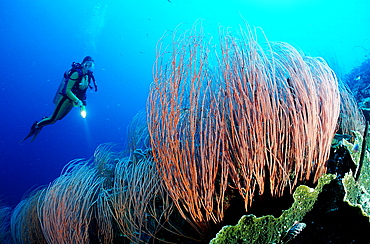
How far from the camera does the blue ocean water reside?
52.4m

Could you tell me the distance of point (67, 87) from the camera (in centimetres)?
775

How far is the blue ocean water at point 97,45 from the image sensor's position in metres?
52.4

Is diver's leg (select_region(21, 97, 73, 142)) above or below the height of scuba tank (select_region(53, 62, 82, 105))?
below

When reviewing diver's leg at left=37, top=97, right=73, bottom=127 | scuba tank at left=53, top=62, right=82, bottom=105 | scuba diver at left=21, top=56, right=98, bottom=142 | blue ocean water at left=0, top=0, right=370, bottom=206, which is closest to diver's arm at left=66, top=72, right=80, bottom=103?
scuba diver at left=21, top=56, right=98, bottom=142

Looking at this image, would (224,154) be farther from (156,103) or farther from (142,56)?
(142,56)

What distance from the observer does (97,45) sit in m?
78.7

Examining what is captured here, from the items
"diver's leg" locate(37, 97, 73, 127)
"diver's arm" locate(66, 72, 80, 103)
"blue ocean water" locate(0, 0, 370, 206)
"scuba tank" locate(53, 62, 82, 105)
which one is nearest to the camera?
"diver's arm" locate(66, 72, 80, 103)

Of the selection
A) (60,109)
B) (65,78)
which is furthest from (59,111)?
(65,78)

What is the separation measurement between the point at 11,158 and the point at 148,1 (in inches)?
2327

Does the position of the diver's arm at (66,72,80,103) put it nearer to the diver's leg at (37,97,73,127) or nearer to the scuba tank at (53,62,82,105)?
the scuba tank at (53,62,82,105)

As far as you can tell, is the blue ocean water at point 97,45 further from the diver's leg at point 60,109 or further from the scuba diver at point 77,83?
the scuba diver at point 77,83

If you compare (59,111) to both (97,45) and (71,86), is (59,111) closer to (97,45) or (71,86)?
(71,86)

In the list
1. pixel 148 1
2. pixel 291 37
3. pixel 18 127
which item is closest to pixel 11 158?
pixel 18 127

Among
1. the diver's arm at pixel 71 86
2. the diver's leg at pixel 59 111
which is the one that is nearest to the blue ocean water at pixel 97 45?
the diver's leg at pixel 59 111
